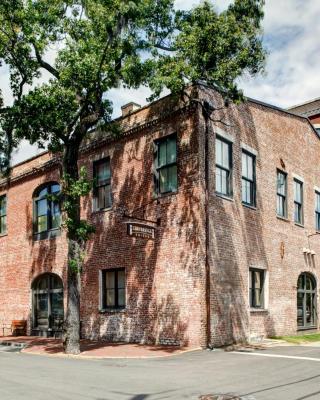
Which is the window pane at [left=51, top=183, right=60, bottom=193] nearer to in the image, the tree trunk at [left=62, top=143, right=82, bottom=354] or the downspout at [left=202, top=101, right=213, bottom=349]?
the tree trunk at [left=62, top=143, right=82, bottom=354]

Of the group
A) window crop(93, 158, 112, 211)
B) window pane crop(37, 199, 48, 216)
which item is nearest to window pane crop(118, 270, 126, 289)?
window crop(93, 158, 112, 211)

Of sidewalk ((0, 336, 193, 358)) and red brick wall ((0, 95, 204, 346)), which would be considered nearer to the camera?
→ sidewalk ((0, 336, 193, 358))

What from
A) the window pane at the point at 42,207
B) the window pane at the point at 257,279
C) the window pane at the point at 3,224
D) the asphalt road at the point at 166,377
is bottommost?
the asphalt road at the point at 166,377

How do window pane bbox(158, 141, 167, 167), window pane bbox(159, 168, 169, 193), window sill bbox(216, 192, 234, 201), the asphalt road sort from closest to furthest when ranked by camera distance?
the asphalt road → window sill bbox(216, 192, 234, 201) → window pane bbox(159, 168, 169, 193) → window pane bbox(158, 141, 167, 167)

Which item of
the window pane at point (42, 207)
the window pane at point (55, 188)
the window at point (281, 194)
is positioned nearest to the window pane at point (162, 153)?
the window at point (281, 194)

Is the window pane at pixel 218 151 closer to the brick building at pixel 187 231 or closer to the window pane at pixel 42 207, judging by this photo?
the brick building at pixel 187 231

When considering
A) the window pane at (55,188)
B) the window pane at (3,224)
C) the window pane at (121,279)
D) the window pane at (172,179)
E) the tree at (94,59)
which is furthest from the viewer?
the window pane at (3,224)

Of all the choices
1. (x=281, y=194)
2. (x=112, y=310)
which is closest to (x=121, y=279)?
(x=112, y=310)

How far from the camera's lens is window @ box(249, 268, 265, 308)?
778 inches

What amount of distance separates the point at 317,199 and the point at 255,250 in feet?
23.1

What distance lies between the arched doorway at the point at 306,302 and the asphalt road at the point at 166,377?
23.9 feet

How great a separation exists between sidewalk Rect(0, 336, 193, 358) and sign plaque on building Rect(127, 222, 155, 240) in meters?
3.49

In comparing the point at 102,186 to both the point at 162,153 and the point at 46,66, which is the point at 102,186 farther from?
the point at 46,66

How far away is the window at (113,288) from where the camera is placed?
1995cm
